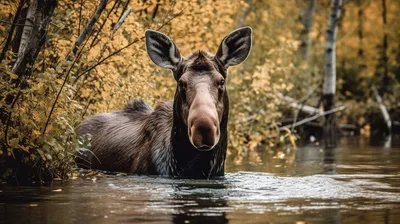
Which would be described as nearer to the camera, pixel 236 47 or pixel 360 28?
pixel 236 47

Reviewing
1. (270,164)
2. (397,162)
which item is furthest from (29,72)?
(397,162)

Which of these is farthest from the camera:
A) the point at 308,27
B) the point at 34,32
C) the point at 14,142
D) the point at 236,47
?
the point at 308,27

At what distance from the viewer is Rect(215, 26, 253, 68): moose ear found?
10.6 m

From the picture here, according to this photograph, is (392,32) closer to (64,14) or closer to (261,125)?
(261,125)

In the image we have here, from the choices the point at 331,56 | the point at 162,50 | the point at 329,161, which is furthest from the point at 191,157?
the point at 331,56

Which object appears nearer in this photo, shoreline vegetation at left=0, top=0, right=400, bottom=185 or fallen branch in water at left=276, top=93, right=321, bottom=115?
shoreline vegetation at left=0, top=0, right=400, bottom=185

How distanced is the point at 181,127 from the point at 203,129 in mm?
1582

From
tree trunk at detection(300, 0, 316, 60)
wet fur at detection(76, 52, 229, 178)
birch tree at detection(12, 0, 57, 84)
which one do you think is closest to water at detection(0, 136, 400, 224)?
wet fur at detection(76, 52, 229, 178)

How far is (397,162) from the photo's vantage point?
1377cm

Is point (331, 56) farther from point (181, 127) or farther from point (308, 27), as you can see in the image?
point (181, 127)

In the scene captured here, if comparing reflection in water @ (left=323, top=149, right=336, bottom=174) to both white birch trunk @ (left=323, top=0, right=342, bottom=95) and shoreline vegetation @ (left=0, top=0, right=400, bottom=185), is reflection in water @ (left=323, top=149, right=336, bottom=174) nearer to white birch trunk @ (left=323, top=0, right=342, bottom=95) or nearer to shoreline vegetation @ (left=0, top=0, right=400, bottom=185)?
shoreline vegetation @ (left=0, top=0, right=400, bottom=185)

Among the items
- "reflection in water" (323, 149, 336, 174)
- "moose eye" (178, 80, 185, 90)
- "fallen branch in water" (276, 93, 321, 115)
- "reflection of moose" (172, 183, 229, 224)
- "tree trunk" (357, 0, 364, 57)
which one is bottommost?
"reflection of moose" (172, 183, 229, 224)

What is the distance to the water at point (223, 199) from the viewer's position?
6.90 meters

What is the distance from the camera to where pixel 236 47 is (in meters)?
10.7
